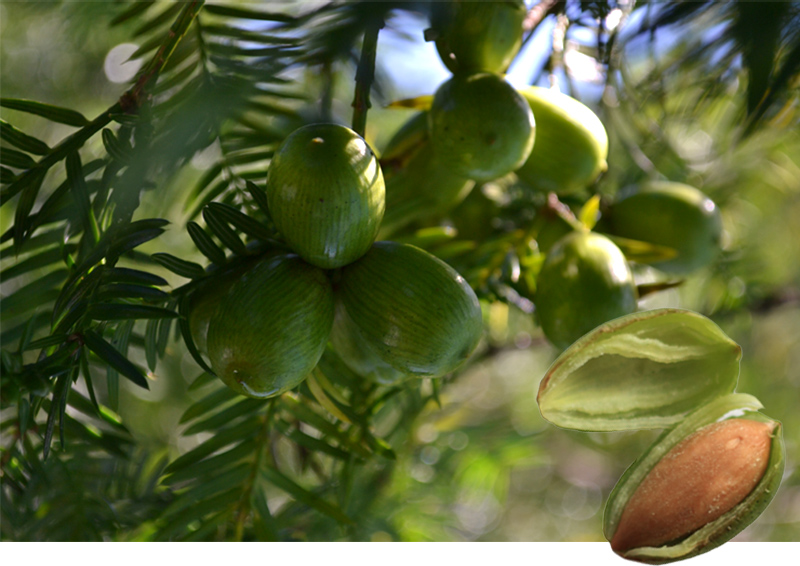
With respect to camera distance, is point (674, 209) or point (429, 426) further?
point (429, 426)

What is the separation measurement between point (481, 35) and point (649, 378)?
304 mm

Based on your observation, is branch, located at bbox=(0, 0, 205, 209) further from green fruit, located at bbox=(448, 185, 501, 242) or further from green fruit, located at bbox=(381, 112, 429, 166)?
green fruit, located at bbox=(448, 185, 501, 242)

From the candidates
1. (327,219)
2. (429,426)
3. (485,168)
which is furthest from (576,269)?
(429,426)

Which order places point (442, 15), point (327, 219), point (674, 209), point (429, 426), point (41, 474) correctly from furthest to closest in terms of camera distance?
point (429, 426), point (674, 209), point (41, 474), point (327, 219), point (442, 15)

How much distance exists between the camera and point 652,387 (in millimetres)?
497

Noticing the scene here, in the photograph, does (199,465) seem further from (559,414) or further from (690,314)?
(690,314)

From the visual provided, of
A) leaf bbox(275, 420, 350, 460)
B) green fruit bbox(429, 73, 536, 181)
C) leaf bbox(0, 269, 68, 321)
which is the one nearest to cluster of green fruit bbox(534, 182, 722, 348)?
green fruit bbox(429, 73, 536, 181)

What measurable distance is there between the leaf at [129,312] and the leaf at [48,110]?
18cm

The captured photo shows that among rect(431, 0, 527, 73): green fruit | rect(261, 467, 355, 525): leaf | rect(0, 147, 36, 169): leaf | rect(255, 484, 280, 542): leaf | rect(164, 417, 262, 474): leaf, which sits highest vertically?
rect(431, 0, 527, 73): green fruit

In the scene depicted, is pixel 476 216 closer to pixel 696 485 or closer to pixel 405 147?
pixel 405 147

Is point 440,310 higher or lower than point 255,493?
higher

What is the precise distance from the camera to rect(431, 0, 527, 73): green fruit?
1.80ft

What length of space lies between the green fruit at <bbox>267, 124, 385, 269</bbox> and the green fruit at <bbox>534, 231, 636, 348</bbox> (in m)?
0.22

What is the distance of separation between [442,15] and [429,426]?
84cm
